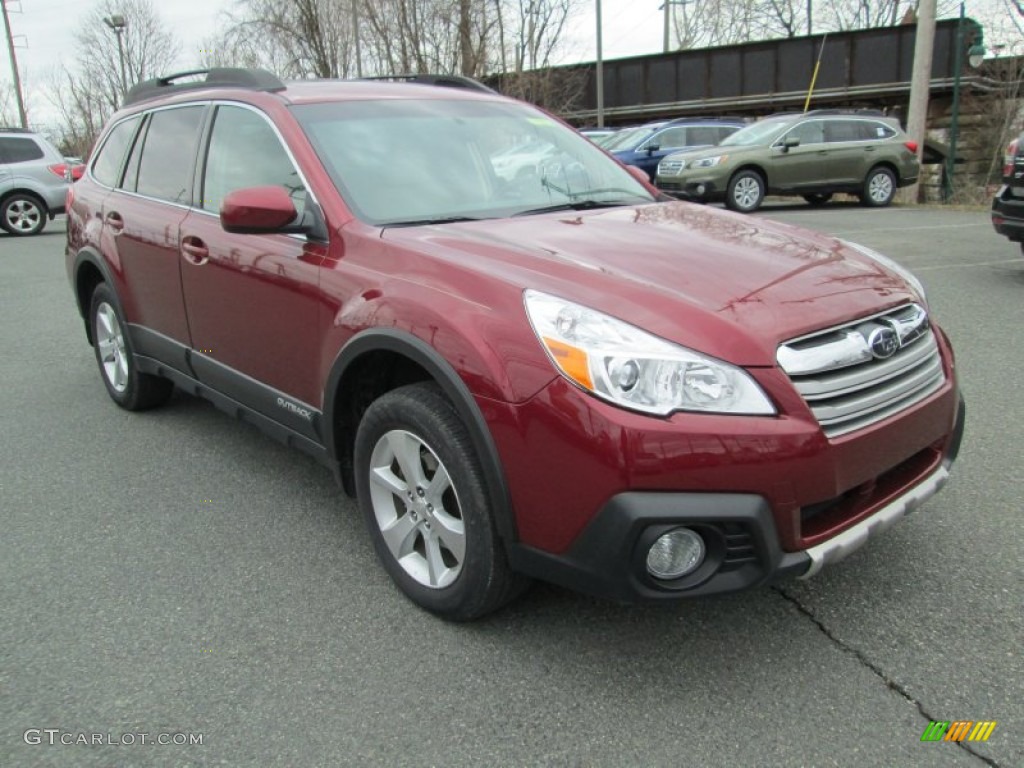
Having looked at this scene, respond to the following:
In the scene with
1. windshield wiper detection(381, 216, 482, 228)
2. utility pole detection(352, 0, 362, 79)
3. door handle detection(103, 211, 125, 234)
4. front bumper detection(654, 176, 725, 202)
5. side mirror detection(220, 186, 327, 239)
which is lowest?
front bumper detection(654, 176, 725, 202)

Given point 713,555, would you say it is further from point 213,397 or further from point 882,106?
point 882,106

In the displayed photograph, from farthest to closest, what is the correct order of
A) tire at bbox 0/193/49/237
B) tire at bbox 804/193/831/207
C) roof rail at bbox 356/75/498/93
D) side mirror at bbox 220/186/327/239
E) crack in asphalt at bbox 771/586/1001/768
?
tire at bbox 804/193/831/207, tire at bbox 0/193/49/237, roof rail at bbox 356/75/498/93, side mirror at bbox 220/186/327/239, crack in asphalt at bbox 771/586/1001/768

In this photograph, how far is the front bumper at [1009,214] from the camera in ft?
24.5

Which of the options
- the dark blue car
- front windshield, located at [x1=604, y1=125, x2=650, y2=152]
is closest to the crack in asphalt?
the dark blue car

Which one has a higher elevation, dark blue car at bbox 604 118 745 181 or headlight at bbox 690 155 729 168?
dark blue car at bbox 604 118 745 181

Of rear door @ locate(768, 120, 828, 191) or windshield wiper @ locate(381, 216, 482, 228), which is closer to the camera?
windshield wiper @ locate(381, 216, 482, 228)

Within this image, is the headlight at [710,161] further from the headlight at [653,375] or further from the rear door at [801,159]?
the headlight at [653,375]

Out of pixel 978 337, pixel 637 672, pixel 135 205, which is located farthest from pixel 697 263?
pixel 978 337

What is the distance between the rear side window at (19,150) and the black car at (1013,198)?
15.3 metres

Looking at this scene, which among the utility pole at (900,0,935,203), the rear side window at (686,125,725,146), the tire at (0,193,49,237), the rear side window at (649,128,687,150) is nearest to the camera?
the tire at (0,193,49,237)

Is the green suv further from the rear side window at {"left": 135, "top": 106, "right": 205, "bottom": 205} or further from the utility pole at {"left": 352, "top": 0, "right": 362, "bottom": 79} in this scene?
the utility pole at {"left": 352, "top": 0, "right": 362, "bottom": 79}

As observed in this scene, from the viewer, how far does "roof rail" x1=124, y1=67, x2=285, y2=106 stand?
12.0ft

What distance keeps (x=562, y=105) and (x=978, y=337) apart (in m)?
27.9

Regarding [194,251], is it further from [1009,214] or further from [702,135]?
[702,135]
